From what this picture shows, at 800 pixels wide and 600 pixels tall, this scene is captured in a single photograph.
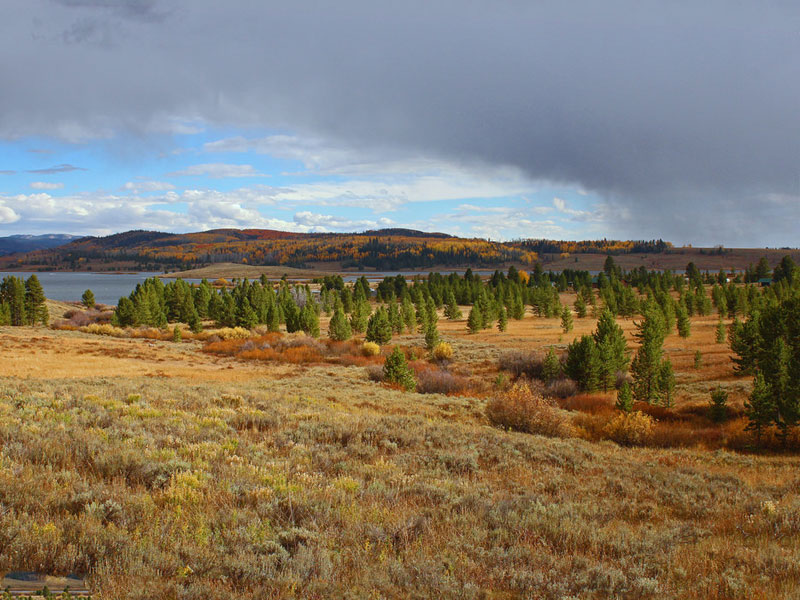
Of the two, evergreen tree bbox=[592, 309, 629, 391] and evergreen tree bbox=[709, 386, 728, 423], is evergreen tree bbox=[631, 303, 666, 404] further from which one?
evergreen tree bbox=[709, 386, 728, 423]

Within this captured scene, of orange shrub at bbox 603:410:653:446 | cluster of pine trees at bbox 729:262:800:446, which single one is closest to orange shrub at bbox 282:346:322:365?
orange shrub at bbox 603:410:653:446

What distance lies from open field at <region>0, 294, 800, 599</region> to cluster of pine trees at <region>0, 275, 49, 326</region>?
72.6 metres

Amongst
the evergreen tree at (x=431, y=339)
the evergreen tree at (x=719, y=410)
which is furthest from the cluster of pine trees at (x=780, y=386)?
the evergreen tree at (x=431, y=339)

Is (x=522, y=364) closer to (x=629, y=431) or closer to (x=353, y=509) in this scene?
(x=629, y=431)

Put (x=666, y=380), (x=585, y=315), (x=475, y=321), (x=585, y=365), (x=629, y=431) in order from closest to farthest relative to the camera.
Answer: (x=629, y=431)
(x=666, y=380)
(x=585, y=365)
(x=475, y=321)
(x=585, y=315)

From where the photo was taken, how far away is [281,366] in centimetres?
3878

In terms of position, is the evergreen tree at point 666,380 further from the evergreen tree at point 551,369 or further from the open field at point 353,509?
the open field at point 353,509

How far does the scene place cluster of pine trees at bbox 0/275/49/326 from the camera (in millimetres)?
71062

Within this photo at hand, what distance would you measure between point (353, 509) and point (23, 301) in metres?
85.7

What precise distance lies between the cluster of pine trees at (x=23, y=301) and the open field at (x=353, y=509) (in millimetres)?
72565

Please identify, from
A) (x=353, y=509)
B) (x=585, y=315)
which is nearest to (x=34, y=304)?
(x=353, y=509)

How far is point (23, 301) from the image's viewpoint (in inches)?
2808

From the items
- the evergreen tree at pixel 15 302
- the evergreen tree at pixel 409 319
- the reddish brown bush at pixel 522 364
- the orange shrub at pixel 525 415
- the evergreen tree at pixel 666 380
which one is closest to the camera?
the orange shrub at pixel 525 415

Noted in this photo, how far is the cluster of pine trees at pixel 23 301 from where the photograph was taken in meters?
71.1
